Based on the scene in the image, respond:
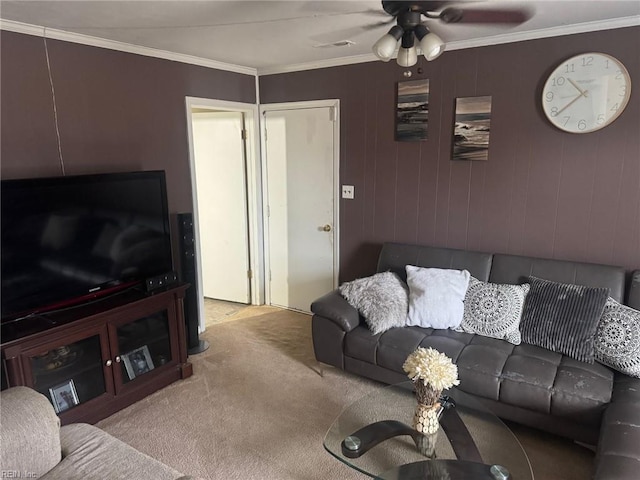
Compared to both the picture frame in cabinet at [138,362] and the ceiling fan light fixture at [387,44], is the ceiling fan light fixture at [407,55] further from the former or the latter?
the picture frame in cabinet at [138,362]

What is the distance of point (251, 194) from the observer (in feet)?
14.6

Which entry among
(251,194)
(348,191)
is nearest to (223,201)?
(251,194)

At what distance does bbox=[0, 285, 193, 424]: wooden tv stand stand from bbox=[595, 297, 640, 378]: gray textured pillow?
2.66m

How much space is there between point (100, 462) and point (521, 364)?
214 cm

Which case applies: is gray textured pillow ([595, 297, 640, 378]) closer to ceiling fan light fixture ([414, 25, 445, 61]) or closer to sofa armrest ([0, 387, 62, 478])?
ceiling fan light fixture ([414, 25, 445, 61])

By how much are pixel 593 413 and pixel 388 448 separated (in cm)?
108

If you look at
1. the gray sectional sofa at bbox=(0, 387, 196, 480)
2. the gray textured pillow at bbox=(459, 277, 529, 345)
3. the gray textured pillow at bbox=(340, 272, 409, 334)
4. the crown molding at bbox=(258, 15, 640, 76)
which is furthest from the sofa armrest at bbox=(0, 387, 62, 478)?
the crown molding at bbox=(258, 15, 640, 76)

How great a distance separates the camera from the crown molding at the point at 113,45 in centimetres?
261

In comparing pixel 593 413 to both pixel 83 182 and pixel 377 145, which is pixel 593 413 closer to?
pixel 377 145

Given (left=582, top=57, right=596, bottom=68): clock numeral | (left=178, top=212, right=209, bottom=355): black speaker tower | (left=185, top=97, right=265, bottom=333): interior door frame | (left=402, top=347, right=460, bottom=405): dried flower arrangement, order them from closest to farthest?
(left=402, top=347, right=460, bottom=405): dried flower arrangement → (left=582, top=57, right=596, bottom=68): clock numeral → (left=178, top=212, right=209, bottom=355): black speaker tower → (left=185, top=97, right=265, bottom=333): interior door frame

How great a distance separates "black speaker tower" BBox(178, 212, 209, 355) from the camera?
137 inches

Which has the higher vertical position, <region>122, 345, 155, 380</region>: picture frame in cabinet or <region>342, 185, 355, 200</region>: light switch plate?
<region>342, 185, 355, 200</region>: light switch plate

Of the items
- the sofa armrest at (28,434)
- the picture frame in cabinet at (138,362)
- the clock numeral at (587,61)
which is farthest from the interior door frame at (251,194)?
the clock numeral at (587,61)

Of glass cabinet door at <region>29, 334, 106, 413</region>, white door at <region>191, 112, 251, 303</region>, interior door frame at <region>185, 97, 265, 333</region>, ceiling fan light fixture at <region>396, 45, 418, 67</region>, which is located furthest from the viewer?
white door at <region>191, 112, 251, 303</region>
